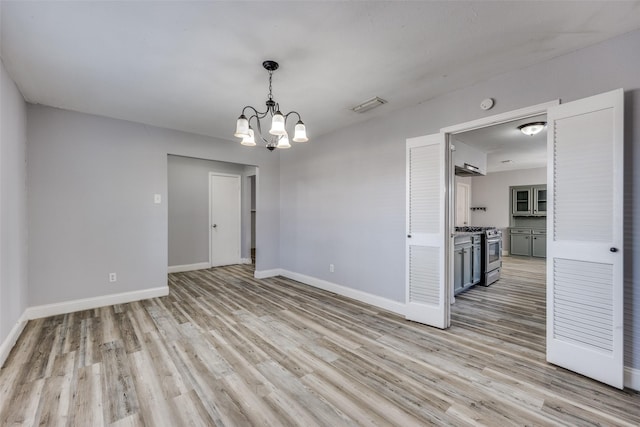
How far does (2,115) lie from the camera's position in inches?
91.8

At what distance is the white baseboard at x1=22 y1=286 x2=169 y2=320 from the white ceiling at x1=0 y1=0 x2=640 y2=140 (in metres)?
2.46

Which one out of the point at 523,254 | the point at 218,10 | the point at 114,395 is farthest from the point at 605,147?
the point at 523,254

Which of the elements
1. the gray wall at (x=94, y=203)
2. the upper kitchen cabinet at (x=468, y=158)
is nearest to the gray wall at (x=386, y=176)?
the upper kitchen cabinet at (x=468, y=158)

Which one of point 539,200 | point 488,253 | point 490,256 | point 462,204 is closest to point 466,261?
point 488,253

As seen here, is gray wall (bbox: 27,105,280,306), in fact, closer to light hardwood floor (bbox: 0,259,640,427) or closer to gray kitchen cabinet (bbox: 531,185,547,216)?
light hardwood floor (bbox: 0,259,640,427)

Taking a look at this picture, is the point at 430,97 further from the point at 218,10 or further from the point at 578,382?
the point at 578,382

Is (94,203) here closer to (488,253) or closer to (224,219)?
(224,219)

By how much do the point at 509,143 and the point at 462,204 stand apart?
363 cm

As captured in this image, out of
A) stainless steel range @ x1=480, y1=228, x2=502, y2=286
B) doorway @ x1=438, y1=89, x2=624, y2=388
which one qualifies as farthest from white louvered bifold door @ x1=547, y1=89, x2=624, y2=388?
stainless steel range @ x1=480, y1=228, x2=502, y2=286

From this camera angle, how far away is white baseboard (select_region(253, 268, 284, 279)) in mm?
5262

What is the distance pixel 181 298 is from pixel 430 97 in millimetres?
4283

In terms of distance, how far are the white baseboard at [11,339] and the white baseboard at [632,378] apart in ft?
15.7

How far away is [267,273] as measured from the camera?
5344 millimetres

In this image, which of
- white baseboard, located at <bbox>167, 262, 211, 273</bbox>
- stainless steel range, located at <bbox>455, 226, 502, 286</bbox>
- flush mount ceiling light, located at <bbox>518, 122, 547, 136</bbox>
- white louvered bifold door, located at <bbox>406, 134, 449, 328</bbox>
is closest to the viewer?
white louvered bifold door, located at <bbox>406, 134, 449, 328</bbox>
